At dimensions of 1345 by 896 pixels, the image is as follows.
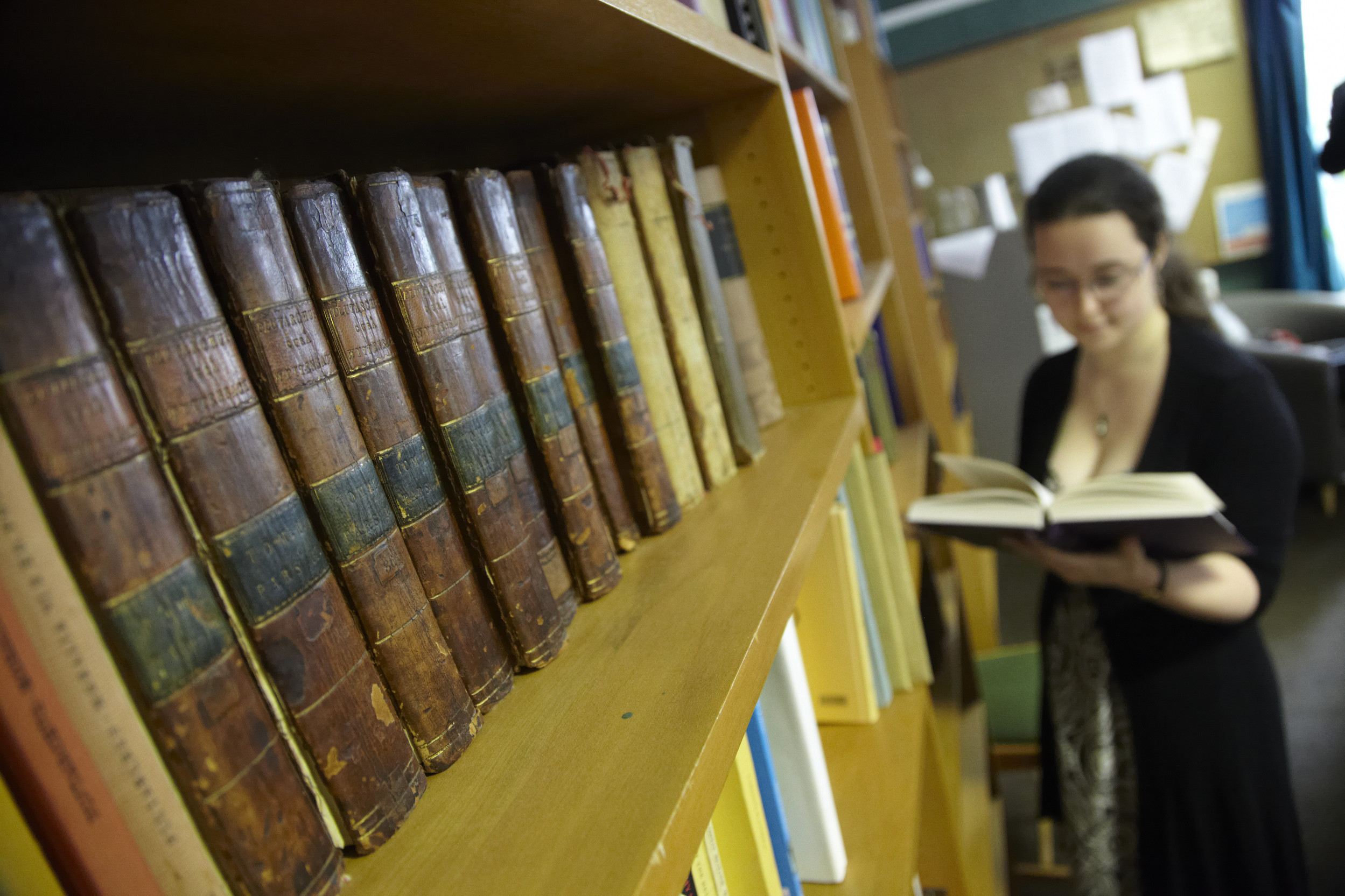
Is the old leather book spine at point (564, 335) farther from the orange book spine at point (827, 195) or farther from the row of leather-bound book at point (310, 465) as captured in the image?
the orange book spine at point (827, 195)

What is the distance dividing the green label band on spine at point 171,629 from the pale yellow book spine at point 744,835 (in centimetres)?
35

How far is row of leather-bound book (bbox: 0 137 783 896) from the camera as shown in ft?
0.87

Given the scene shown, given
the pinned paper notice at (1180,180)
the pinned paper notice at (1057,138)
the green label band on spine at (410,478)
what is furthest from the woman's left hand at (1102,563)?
the pinned paper notice at (1180,180)

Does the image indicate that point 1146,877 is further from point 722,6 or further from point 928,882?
point 722,6

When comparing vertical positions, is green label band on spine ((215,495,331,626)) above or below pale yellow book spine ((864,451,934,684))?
above

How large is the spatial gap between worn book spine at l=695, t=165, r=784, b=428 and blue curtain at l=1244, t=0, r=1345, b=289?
12.4ft

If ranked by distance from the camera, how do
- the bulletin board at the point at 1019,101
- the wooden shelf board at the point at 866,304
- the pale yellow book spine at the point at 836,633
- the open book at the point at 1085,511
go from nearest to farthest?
the pale yellow book spine at the point at 836,633, the open book at the point at 1085,511, the wooden shelf board at the point at 866,304, the bulletin board at the point at 1019,101

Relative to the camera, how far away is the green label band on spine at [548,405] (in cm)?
50

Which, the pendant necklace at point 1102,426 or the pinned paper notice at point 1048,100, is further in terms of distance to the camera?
the pinned paper notice at point 1048,100

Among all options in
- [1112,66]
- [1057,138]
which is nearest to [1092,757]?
[1057,138]

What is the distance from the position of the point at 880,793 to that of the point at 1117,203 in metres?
1.09

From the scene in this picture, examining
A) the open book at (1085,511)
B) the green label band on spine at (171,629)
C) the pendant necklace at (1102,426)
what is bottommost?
the pendant necklace at (1102,426)

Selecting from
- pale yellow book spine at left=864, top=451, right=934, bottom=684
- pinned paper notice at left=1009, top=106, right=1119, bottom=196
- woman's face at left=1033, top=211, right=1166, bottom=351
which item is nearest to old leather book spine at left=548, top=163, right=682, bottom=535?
pale yellow book spine at left=864, top=451, right=934, bottom=684

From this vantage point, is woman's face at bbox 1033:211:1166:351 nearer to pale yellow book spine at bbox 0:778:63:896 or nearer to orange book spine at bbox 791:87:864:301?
orange book spine at bbox 791:87:864:301
